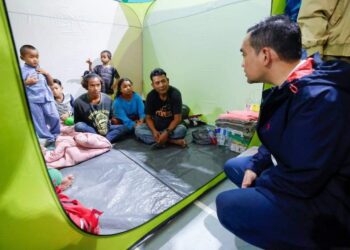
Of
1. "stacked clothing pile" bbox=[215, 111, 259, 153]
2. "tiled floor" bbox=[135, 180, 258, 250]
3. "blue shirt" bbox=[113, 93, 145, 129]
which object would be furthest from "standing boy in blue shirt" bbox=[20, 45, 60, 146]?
"stacked clothing pile" bbox=[215, 111, 259, 153]

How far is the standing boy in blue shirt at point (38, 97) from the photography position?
1865 millimetres

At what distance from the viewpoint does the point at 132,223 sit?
1.02m

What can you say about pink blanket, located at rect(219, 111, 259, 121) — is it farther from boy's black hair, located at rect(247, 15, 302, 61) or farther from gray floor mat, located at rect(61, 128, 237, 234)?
boy's black hair, located at rect(247, 15, 302, 61)

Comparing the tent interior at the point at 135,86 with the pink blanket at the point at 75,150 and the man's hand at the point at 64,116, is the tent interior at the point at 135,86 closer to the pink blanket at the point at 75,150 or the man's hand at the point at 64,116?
the pink blanket at the point at 75,150

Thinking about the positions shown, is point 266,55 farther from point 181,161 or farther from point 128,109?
point 128,109

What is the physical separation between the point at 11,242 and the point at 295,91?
87 centimetres

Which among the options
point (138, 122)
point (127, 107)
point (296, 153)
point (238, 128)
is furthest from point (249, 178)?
point (127, 107)

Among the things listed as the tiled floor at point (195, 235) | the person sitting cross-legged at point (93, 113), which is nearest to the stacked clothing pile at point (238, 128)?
the tiled floor at point (195, 235)

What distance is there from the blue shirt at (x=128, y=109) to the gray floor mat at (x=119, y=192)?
2.14ft

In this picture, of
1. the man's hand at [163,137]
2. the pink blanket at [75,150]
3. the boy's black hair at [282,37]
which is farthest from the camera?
the man's hand at [163,137]

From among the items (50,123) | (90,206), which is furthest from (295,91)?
(50,123)

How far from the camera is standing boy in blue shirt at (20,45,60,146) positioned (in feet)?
6.12

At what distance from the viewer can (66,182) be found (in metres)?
1.28

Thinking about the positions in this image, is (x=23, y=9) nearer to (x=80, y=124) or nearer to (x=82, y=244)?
(x=80, y=124)
